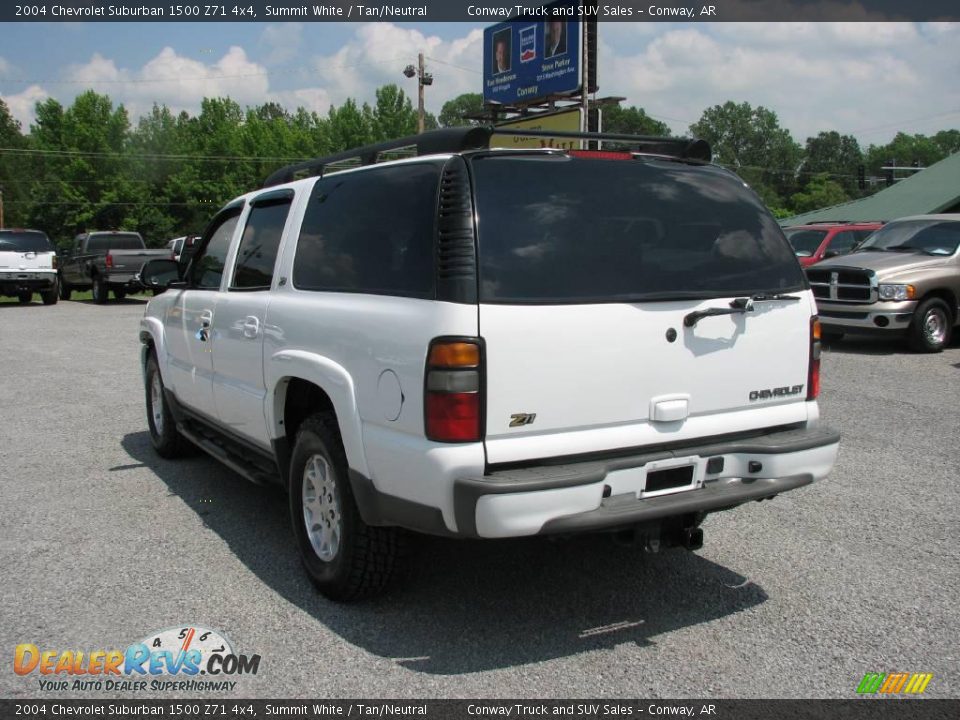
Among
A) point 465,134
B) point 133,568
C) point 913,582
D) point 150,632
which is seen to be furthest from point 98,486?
point 913,582

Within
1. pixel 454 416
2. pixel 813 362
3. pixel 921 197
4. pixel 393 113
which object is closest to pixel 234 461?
pixel 454 416

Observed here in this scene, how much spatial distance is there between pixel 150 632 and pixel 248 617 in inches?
16.0

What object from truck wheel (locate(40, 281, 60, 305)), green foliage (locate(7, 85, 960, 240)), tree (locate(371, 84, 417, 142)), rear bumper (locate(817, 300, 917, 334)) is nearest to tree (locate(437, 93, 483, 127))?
green foliage (locate(7, 85, 960, 240))

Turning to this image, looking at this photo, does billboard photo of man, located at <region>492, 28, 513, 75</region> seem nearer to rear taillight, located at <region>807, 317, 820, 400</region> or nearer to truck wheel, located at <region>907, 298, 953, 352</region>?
truck wheel, located at <region>907, 298, 953, 352</region>

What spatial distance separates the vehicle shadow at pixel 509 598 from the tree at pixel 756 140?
125599 mm

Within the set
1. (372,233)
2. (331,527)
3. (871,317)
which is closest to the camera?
(372,233)

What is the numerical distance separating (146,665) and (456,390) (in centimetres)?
168

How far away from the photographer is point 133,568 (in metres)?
4.51

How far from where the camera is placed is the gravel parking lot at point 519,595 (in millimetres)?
3422

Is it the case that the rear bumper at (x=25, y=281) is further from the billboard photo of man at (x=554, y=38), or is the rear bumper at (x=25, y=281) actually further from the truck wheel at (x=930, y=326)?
the truck wheel at (x=930, y=326)

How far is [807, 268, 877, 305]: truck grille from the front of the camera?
40.4ft

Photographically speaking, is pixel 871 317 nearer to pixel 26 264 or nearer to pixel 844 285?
pixel 844 285

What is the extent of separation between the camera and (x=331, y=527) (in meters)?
4.10

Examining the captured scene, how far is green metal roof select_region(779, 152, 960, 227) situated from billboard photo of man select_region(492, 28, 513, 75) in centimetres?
1163
